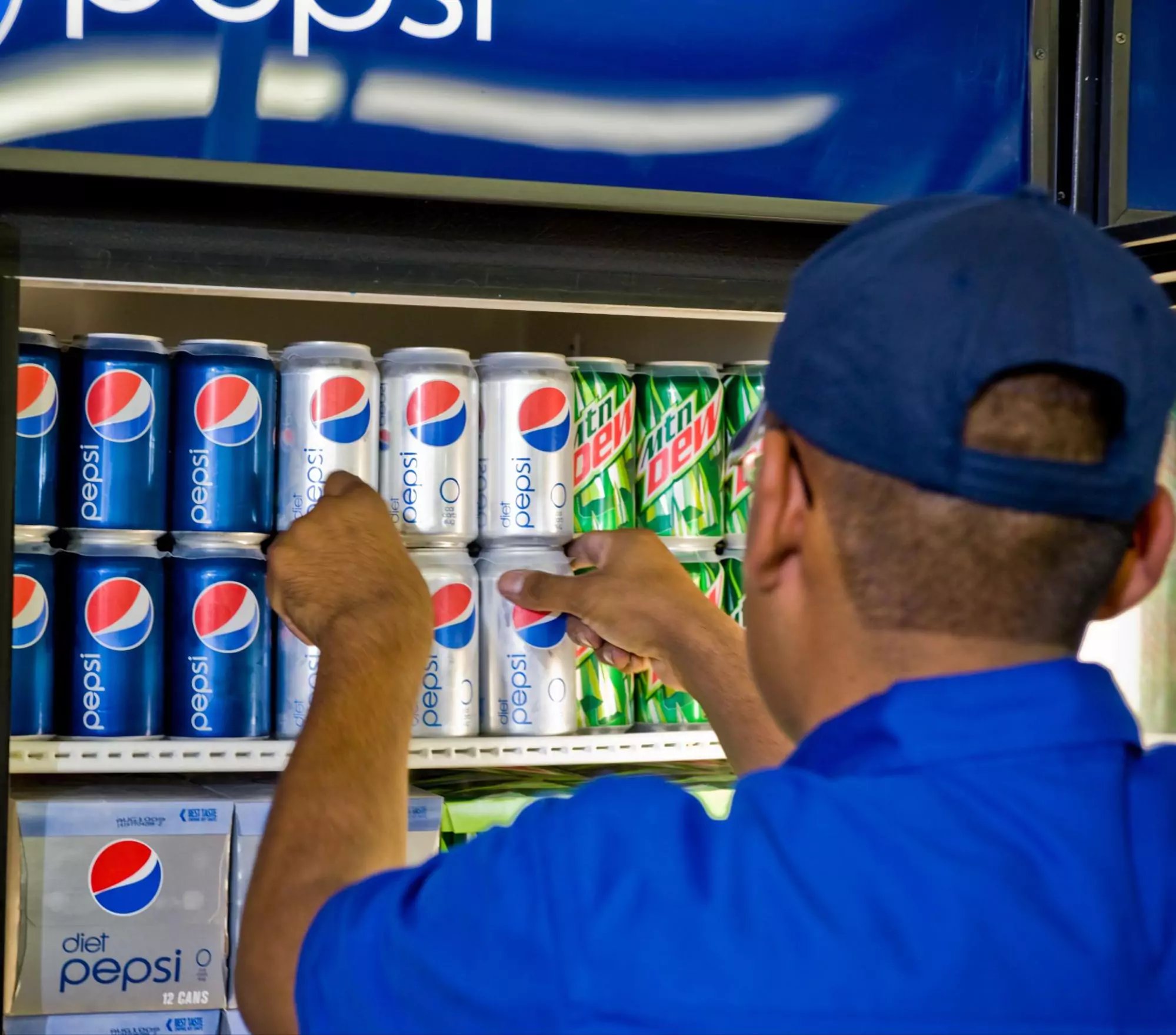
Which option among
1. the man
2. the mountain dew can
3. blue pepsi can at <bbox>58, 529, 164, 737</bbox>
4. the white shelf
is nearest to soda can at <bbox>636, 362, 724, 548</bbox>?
the mountain dew can

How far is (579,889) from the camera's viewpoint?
687 mm

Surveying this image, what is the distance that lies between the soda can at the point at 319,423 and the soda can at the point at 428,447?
3 centimetres

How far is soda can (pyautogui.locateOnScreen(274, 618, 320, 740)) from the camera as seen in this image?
1.40 m

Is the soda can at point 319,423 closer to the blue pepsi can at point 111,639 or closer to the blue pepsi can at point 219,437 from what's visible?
the blue pepsi can at point 219,437

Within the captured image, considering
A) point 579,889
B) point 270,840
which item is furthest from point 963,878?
point 270,840

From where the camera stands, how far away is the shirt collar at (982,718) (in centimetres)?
71

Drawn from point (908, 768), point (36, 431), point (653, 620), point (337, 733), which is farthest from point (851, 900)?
point (36, 431)

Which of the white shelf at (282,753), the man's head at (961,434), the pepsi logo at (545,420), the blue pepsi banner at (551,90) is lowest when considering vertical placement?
the white shelf at (282,753)

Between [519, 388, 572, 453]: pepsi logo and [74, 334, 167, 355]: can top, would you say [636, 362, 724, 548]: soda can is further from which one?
[74, 334, 167, 355]: can top

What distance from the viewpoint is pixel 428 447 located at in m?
1.41

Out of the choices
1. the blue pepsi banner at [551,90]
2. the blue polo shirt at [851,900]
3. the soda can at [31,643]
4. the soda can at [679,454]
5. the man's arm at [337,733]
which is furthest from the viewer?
the soda can at [679,454]

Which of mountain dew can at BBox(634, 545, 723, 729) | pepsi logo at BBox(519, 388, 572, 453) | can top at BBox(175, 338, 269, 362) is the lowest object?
mountain dew can at BBox(634, 545, 723, 729)

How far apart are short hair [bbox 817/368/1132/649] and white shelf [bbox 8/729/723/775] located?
2.23ft

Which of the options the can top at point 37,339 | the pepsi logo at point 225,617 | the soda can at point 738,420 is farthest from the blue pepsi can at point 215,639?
the soda can at point 738,420
